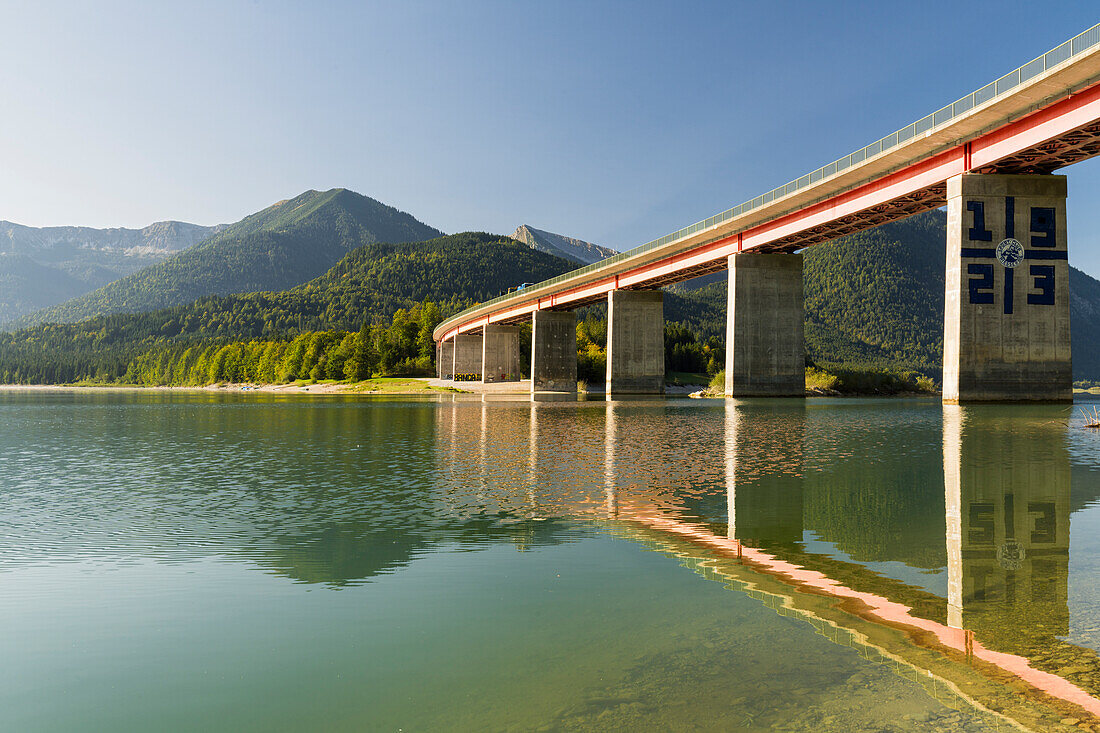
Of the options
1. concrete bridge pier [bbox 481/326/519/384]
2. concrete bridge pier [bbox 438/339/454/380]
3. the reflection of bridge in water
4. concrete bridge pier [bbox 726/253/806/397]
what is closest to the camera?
the reflection of bridge in water

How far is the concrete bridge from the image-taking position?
124ft

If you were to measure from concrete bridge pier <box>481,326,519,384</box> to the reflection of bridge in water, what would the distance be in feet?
329

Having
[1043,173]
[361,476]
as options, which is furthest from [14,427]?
[1043,173]

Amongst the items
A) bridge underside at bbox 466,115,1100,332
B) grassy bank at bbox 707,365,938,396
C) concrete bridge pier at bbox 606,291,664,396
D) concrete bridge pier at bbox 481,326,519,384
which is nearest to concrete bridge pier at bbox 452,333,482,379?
concrete bridge pier at bbox 481,326,519,384

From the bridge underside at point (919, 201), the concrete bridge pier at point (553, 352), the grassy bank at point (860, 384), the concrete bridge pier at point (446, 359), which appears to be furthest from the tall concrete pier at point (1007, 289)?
the concrete bridge pier at point (446, 359)

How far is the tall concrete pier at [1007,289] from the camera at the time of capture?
42250 millimetres

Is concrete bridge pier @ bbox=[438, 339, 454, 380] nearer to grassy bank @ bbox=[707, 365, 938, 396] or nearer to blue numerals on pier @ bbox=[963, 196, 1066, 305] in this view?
grassy bank @ bbox=[707, 365, 938, 396]

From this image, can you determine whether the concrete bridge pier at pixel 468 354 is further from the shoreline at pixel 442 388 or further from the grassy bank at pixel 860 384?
the grassy bank at pixel 860 384

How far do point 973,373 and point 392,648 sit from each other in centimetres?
4455

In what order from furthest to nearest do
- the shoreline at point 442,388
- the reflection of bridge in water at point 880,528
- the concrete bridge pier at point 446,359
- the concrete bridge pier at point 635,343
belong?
the concrete bridge pier at point 446,359 < the shoreline at point 442,388 < the concrete bridge pier at point 635,343 < the reflection of bridge in water at point 880,528

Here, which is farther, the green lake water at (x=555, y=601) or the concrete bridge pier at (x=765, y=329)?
the concrete bridge pier at (x=765, y=329)

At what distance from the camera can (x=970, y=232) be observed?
140 ft

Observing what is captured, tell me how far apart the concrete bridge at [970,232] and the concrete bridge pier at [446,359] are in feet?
272

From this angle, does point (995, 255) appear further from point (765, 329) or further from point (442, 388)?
point (442, 388)
